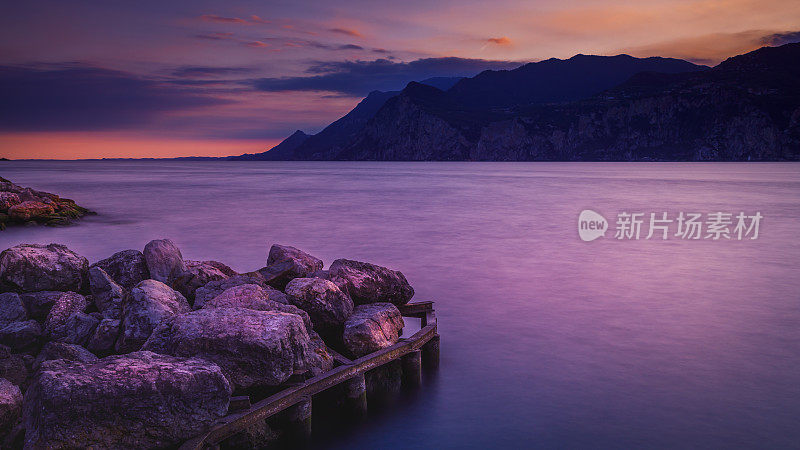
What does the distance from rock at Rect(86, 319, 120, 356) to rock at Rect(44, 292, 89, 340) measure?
557 mm

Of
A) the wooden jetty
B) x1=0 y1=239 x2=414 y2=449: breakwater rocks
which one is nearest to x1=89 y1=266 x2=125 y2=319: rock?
x1=0 y1=239 x2=414 y2=449: breakwater rocks

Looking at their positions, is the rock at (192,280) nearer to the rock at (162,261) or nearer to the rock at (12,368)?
the rock at (162,261)

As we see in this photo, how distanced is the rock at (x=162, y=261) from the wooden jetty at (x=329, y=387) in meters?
4.45

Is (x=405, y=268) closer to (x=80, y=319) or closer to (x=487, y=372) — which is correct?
(x=487, y=372)

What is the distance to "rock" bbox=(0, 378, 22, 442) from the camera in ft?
20.7

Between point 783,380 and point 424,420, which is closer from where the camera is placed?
point 424,420

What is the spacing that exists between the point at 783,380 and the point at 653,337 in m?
2.34

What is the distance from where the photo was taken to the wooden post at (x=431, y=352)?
9.60 m

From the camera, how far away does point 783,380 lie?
8.81 meters

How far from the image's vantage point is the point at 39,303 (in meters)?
9.49

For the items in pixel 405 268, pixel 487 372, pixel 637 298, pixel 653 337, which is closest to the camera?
pixel 487 372

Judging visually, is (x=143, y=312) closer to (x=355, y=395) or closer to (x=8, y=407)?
(x=8, y=407)

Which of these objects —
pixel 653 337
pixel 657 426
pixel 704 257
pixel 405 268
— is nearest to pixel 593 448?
pixel 657 426
